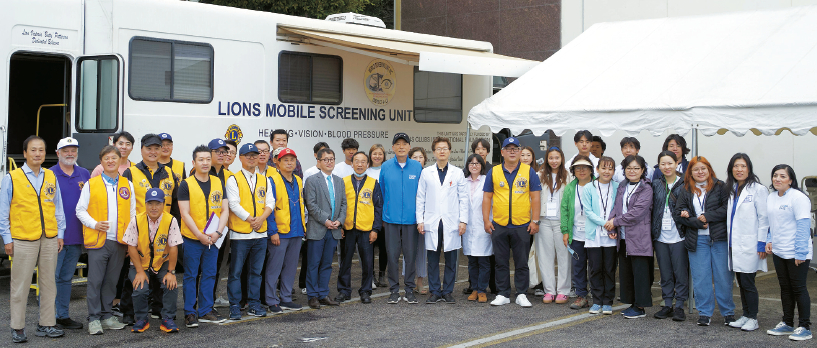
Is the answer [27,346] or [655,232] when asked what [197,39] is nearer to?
[27,346]

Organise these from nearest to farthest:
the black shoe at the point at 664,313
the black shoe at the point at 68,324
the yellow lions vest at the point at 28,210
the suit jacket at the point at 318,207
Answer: the yellow lions vest at the point at 28,210, the black shoe at the point at 68,324, the black shoe at the point at 664,313, the suit jacket at the point at 318,207

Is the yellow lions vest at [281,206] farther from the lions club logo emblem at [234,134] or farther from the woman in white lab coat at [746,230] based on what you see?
the woman in white lab coat at [746,230]

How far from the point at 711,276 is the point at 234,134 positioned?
225 inches

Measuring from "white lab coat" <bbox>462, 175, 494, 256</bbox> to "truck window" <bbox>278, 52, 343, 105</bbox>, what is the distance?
320cm

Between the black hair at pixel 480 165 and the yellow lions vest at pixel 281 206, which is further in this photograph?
the black hair at pixel 480 165

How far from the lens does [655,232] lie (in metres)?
7.30

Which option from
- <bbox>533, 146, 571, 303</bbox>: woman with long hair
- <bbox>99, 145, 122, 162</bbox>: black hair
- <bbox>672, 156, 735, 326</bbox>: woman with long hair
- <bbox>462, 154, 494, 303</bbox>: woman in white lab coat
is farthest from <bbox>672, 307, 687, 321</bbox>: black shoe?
<bbox>99, 145, 122, 162</bbox>: black hair

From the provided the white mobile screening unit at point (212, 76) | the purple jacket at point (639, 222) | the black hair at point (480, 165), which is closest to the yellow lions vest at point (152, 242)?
the white mobile screening unit at point (212, 76)

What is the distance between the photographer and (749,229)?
6.73 m

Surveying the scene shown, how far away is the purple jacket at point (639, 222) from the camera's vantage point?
727 centimetres

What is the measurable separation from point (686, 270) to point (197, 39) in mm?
6048

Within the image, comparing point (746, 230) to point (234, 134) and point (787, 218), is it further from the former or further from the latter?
point (234, 134)

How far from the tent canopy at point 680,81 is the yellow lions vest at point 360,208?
2158 millimetres

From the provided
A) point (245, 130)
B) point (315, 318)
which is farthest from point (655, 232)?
point (245, 130)
